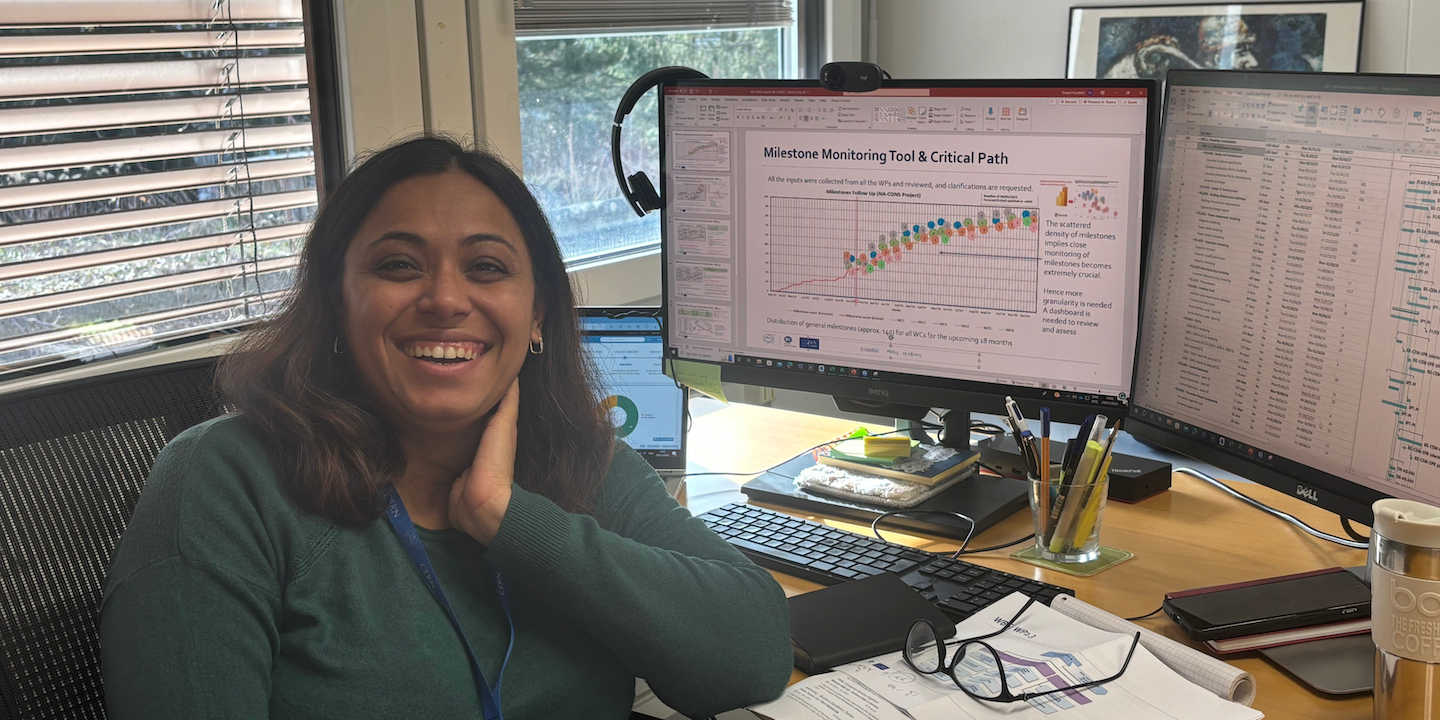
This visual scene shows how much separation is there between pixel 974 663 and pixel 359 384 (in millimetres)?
668

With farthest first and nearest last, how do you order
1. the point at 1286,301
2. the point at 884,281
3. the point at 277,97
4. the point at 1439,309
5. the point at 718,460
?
the point at 718,460
the point at 277,97
the point at 884,281
the point at 1286,301
the point at 1439,309

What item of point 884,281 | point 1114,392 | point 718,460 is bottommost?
point 718,460

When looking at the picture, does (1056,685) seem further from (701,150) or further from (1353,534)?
(701,150)

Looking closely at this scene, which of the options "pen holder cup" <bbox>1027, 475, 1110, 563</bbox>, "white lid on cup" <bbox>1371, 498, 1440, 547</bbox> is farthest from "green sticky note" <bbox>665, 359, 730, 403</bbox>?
"white lid on cup" <bbox>1371, 498, 1440, 547</bbox>

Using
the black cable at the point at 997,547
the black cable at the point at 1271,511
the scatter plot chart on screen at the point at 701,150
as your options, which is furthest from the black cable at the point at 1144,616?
the scatter plot chart on screen at the point at 701,150

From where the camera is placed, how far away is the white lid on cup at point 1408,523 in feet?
2.87

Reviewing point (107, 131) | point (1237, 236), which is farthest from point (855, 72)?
point (107, 131)

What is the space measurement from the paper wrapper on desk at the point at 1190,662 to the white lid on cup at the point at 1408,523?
0.61ft

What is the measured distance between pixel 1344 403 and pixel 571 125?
1468mm

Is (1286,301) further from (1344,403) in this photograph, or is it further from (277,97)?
(277,97)

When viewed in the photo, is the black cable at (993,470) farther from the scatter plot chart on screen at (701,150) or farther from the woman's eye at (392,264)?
the woman's eye at (392,264)

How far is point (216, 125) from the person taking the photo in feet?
5.19

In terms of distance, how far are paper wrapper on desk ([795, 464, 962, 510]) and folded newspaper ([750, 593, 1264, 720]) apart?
39 centimetres

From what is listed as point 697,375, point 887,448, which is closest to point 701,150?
point 697,375
